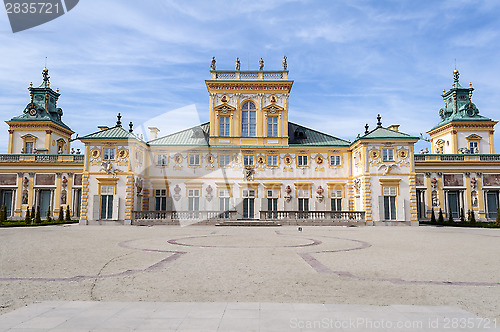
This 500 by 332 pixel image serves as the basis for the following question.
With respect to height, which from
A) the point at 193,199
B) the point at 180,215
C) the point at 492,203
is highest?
the point at 193,199

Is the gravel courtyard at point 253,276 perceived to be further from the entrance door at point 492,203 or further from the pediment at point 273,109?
the entrance door at point 492,203

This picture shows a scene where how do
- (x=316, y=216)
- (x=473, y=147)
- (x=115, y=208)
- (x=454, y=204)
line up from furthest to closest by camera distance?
1. (x=473, y=147)
2. (x=454, y=204)
3. (x=316, y=216)
4. (x=115, y=208)

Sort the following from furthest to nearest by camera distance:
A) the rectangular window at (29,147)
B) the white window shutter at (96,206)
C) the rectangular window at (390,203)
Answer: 1. the rectangular window at (29,147)
2. the white window shutter at (96,206)
3. the rectangular window at (390,203)

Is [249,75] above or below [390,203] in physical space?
above

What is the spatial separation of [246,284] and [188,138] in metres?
34.4

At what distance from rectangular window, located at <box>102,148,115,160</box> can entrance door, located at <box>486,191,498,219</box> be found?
4165 cm

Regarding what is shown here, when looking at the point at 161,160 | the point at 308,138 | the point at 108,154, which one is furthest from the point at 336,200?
the point at 108,154

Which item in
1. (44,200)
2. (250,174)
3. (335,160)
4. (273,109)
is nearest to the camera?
(250,174)

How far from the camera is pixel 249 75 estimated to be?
136 feet

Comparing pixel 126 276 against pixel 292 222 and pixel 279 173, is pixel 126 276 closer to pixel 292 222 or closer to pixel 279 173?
pixel 292 222

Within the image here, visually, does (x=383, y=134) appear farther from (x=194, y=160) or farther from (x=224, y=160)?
(x=194, y=160)

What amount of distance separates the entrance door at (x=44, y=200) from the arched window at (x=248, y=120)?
80.7 ft

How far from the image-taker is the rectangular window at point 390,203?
35.3m

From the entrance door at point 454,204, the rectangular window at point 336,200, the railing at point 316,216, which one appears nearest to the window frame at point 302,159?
the rectangular window at point 336,200
